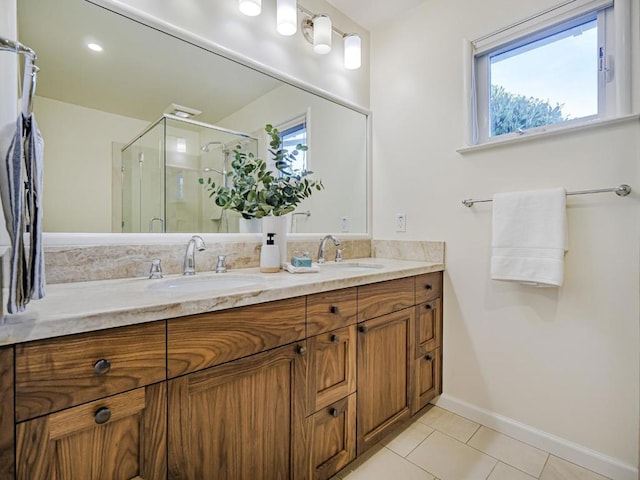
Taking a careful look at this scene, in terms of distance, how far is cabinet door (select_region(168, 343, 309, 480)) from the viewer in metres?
0.81

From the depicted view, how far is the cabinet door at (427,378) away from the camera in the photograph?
1633mm

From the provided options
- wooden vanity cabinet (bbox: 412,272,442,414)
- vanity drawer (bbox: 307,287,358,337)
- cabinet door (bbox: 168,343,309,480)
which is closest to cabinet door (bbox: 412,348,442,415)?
wooden vanity cabinet (bbox: 412,272,442,414)

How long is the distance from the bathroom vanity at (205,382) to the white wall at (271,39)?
43.1 inches

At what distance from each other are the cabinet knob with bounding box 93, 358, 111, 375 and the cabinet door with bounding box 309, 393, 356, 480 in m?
0.71

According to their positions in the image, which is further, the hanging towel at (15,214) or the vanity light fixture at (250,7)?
the vanity light fixture at (250,7)

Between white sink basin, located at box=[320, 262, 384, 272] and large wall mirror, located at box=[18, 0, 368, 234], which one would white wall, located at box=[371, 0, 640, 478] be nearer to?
white sink basin, located at box=[320, 262, 384, 272]

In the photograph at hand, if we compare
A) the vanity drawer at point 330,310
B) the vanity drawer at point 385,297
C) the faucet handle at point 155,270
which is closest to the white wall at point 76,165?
the faucet handle at point 155,270

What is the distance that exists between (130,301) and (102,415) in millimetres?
246

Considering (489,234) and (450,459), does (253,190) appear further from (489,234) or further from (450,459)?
(450,459)

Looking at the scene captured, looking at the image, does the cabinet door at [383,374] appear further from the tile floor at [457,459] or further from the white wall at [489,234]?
the white wall at [489,234]

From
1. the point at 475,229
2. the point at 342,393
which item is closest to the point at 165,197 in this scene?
the point at 342,393

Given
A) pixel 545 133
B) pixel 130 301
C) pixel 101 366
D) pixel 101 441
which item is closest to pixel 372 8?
pixel 545 133

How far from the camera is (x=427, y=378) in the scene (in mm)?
1716

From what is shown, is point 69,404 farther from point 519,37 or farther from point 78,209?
point 519,37
